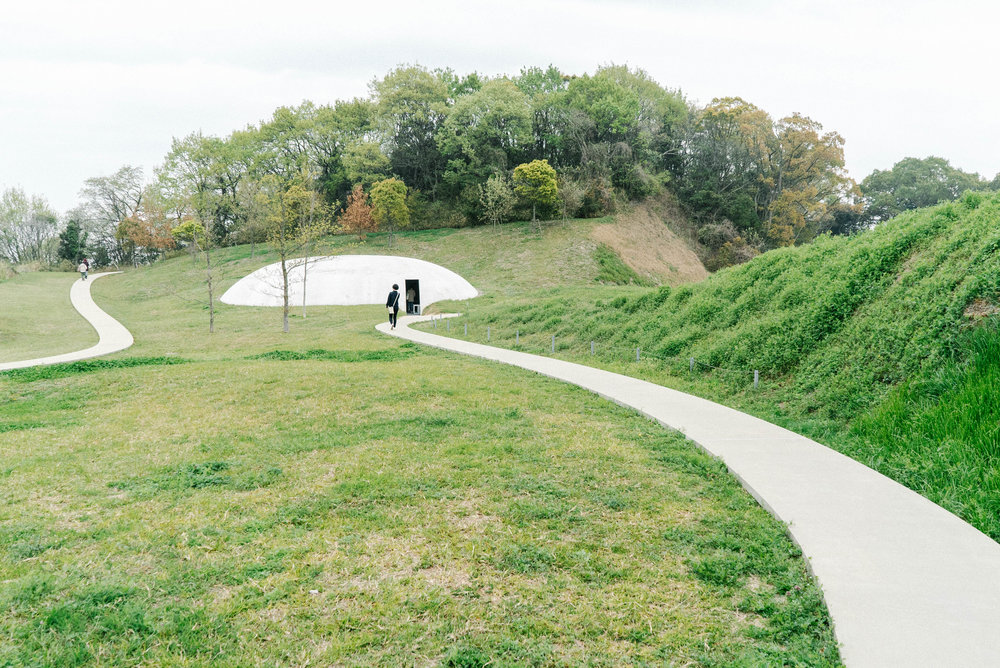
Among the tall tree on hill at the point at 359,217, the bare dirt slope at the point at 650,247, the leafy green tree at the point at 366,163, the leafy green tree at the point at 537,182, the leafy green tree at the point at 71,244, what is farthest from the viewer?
the leafy green tree at the point at 71,244

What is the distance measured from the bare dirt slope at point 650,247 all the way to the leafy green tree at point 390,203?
1595cm

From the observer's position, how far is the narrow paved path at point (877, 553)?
2871 mm

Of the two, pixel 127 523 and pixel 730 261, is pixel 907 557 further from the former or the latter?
pixel 730 261

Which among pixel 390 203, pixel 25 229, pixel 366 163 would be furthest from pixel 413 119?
pixel 25 229

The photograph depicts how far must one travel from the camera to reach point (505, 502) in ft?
16.3

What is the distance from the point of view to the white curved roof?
3278 cm

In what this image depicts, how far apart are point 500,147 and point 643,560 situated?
5149 cm

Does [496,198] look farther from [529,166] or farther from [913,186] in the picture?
[913,186]

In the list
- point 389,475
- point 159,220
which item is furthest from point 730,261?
point 159,220

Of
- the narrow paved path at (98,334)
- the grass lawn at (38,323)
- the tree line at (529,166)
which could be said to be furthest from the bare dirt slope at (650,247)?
the grass lawn at (38,323)

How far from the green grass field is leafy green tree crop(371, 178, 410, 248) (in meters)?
40.3

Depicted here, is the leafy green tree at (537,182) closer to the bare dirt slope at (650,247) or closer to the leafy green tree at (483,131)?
the leafy green tree at (483,131)

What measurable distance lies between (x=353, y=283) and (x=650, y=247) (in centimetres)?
2514

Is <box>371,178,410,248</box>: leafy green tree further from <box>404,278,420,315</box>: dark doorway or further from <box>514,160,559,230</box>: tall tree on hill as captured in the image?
<box>404,278,420,315</box>: dark doorway
